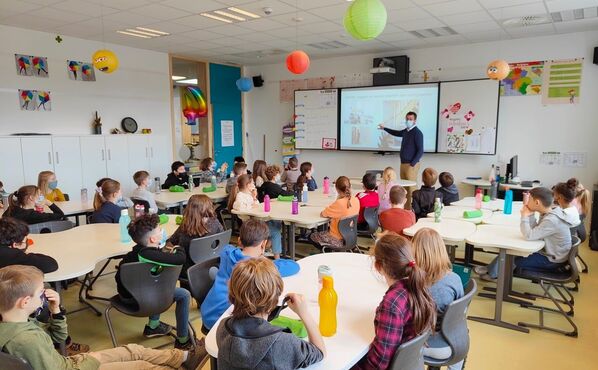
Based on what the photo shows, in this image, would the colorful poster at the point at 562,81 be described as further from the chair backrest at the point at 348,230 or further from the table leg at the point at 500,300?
the chair backrest at the point at 348,230

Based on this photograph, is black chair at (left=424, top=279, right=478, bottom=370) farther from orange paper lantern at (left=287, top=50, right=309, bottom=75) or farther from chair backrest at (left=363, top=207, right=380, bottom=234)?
orange paper lantern at (left=287, top=50, right=309, bottom=75)

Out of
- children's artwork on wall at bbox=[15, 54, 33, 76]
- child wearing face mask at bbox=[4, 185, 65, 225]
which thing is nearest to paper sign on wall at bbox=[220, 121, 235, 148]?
children's artwork on wall at bbox=[15, 54, 33, 76]

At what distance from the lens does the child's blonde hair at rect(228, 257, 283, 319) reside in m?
1.50

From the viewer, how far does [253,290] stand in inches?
59.1

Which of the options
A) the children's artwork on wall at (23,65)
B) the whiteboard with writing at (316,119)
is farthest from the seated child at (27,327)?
the whiteboard with writing at (316,119)

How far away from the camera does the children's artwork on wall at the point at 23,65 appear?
6457 millimetres

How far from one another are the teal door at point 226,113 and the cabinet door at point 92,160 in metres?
2.87

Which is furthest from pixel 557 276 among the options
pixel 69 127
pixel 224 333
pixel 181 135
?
pixel 181 135

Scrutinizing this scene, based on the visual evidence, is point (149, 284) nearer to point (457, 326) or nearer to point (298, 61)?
point (457, 326)

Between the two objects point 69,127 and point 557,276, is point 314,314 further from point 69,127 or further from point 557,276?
point 69,127

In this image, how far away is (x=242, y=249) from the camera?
Result: 99.1 inches

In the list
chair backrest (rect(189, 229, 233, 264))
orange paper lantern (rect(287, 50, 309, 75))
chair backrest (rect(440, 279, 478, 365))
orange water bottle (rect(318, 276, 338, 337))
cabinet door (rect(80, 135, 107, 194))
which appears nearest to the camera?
orange water bottle (rect(318, 276, 338, 337))

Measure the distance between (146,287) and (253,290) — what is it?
1.50 metres

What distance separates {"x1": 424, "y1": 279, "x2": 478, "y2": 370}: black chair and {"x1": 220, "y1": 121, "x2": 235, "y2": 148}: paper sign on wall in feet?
27.4
